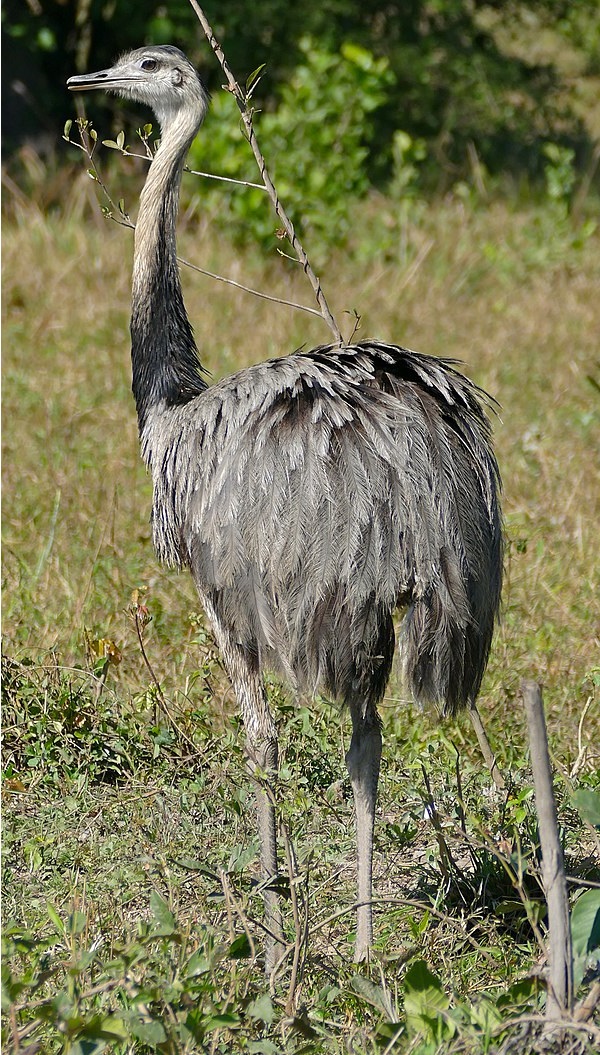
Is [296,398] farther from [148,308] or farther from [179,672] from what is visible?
[179,672]

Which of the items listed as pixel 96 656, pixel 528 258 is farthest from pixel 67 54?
pixel 96 656

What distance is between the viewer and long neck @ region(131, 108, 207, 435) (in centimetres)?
392

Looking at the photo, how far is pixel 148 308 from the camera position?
3.96m

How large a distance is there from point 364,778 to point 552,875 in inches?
41.8

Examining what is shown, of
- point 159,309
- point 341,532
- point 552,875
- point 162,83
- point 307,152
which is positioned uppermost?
point 307,152

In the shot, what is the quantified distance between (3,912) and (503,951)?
123 cm

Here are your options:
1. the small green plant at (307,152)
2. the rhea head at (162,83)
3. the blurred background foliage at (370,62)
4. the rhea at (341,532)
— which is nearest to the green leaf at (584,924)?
the rhea at (341,532)

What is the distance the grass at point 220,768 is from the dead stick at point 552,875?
105mm

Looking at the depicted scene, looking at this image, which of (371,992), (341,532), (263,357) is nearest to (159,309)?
(341,532)

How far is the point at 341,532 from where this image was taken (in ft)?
10.5

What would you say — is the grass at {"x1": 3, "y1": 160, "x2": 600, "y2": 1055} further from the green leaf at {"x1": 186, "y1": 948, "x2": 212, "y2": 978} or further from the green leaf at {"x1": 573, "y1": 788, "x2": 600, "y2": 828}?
the green leaf at {"x1": 573, "y1": 788, "x2": 600, "y2": 828}

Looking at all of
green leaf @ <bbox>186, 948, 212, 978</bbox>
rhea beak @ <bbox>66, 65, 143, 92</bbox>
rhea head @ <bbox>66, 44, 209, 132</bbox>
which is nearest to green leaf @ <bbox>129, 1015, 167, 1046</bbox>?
green leaf @ <bbox>186, 948, 212, 978</bbox>

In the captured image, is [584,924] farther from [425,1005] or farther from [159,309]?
[159,309]

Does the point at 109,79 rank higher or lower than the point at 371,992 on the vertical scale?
higher
